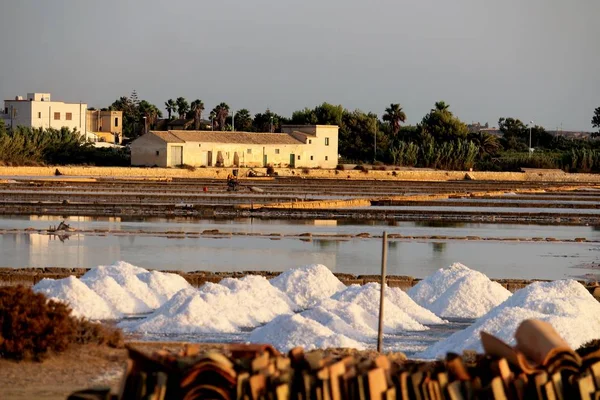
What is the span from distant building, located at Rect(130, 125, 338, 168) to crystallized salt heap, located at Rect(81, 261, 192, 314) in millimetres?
48503

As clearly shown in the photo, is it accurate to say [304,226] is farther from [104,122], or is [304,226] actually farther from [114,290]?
[104,122]

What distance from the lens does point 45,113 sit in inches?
3211

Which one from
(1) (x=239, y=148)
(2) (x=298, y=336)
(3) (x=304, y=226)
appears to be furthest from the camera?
(1) (x=239, y=148)

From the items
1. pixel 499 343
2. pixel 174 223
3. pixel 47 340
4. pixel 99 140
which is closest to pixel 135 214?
pixel 174 223

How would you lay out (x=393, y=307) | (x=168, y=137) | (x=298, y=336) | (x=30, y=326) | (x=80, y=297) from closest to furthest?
(x=30, y=326) → (x=298, y=336) → (x=80, y=297) → (x=393, y=307) → (x=168, y=137)

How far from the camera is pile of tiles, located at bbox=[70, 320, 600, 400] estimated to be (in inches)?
213

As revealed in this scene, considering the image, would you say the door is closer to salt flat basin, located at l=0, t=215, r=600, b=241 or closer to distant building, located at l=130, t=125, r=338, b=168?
distant building, located at l=130, t=125, r=338, b=168

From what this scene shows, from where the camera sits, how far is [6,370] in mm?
8117

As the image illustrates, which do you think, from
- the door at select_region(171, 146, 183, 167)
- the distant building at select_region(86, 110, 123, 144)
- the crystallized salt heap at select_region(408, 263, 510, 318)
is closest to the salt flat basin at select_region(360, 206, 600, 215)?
the crystallized salt heap at select_region(408, 263, 510, 318)

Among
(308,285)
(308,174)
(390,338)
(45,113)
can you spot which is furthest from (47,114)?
(390,338)

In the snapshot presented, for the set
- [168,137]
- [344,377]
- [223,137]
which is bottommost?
[344,377]

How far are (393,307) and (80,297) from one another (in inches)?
125

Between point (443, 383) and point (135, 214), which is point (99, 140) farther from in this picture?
point (443, 383)

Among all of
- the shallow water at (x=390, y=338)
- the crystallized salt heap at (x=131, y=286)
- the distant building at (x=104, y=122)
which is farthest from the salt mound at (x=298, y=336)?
the distant building at (x=104, y=122)
